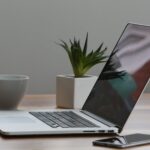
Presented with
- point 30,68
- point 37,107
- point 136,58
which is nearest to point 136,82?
point 136,58

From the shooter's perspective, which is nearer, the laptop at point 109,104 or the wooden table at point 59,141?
the wooden table at point 59,141

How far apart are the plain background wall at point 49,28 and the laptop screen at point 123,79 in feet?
3.27

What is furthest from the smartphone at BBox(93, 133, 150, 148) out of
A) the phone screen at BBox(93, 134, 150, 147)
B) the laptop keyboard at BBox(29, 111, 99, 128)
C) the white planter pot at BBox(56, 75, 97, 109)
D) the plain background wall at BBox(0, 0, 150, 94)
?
the plain background wall at BBox(0, 0, 150, 94)

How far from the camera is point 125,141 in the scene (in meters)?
0.98

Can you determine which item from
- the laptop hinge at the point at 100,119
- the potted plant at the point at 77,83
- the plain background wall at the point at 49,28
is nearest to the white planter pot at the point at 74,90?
the potted plant at the point at 77,83

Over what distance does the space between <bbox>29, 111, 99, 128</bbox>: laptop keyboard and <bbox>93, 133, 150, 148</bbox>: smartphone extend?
0.35ft

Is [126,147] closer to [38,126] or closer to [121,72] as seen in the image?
[38,126]

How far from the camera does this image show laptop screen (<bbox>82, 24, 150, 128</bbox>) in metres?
1.13

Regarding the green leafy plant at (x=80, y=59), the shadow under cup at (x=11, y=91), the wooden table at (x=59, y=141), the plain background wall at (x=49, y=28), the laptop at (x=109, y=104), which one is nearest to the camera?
the wooden table at (x=59, y=141)

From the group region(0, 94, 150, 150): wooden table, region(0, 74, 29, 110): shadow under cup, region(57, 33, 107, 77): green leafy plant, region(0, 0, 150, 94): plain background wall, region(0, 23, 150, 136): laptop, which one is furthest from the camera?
region(0, 0, 150, 94): plain background wall

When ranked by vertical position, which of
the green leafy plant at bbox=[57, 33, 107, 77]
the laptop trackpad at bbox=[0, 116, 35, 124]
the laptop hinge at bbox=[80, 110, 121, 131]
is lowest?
the laptop hinge at bbox=[80, 110, 121, 131]

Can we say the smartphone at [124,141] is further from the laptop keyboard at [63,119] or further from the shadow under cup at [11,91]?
the shadow under cup at [11,91]

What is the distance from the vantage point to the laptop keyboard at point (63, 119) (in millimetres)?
1096

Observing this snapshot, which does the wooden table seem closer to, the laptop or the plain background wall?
the laptop
